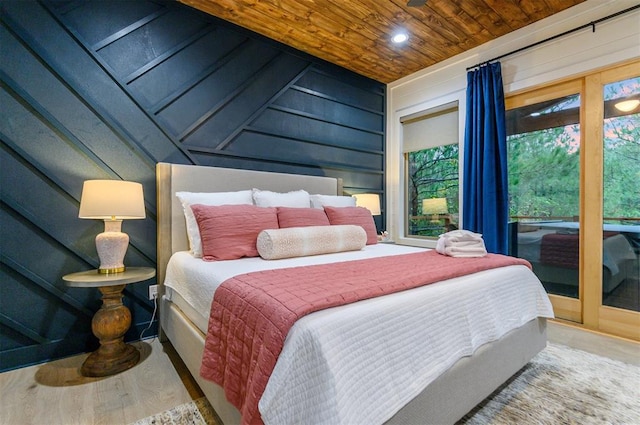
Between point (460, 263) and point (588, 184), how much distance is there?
1.83m

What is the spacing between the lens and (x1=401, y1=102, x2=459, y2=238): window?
365cm

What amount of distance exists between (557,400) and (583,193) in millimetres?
1897

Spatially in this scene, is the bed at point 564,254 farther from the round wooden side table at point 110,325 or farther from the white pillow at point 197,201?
the round wooden side table at point 110,325

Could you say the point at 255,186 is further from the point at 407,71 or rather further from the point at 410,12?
the point at 407,71

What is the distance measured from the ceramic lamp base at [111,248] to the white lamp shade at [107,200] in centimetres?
11

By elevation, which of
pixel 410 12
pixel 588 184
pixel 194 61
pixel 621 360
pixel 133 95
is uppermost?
pixel 410 12

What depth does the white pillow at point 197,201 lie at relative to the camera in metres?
2.11

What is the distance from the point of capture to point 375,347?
0.98 m

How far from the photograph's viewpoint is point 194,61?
263 cm

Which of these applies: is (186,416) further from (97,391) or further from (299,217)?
(299,217)

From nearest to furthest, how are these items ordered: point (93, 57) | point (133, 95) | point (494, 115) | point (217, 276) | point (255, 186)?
point (217, 276)
point (93, 57)
point (133, 95)
point (255, 186)
point (494, 115)

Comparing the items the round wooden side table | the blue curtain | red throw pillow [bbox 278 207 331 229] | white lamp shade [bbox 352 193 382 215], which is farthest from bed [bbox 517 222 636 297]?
the round wooden side table

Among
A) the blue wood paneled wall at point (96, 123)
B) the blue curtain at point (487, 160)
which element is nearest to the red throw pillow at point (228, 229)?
the blue wood paneled wall at point (96, 123)

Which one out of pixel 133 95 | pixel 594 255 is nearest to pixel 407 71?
pixel 594 255
